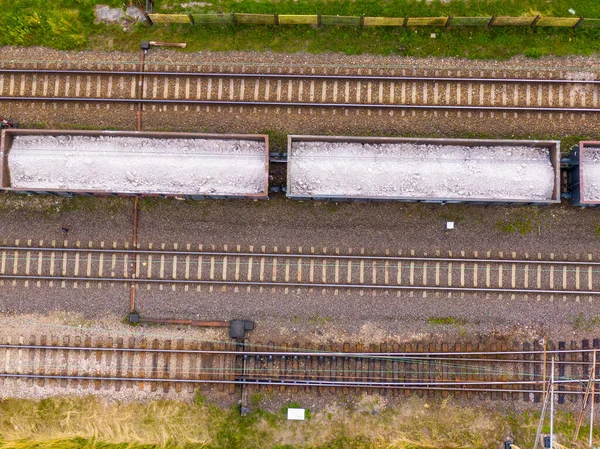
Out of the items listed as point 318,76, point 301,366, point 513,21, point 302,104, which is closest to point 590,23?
point 513,21

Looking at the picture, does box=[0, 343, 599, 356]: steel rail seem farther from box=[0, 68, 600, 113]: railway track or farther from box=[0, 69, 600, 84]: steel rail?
box=[0, 69, 600, 84]: steel rail

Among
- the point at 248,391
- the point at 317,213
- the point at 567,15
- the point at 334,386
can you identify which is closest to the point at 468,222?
the point at 317,213

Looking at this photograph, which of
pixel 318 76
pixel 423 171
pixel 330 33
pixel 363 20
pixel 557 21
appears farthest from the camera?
pixel 330 33

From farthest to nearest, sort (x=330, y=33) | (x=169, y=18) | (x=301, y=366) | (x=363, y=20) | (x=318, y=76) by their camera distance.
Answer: (x=330, y=33), (x=169, y=18), (x=318, y=76), (x=363, y=20), (x=301, y=366)

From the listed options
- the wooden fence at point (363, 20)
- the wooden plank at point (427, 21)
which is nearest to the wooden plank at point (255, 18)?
the wooden fence at point (363, 20)

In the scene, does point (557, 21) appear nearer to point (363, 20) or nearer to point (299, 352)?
point (363, 20)

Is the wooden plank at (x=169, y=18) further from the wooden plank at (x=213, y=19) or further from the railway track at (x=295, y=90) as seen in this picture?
the railway track at (x=295, y=90)
